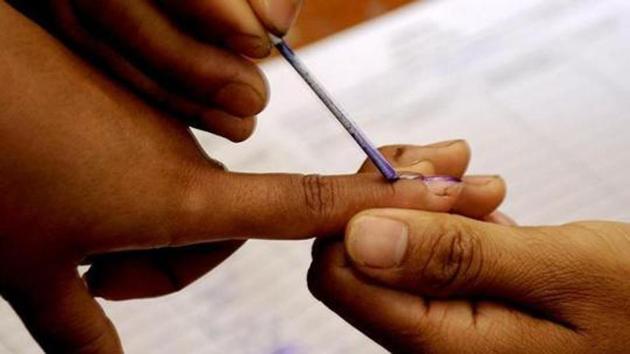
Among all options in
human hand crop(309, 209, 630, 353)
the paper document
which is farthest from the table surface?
human hand crop(309, 209, 630, 353)

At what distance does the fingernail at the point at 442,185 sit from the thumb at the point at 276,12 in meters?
0.15

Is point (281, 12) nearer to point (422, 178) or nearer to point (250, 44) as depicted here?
point (250, 44)

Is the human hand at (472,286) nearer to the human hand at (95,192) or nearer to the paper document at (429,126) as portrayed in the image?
the human hand at (95,192)

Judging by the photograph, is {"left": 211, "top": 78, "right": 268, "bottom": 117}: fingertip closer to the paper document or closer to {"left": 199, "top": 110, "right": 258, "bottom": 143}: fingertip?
{"left": 199, "top": 110, "right": 258, "bottom": 143}: fingertip

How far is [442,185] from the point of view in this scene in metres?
0.54

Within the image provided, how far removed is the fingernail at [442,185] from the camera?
53 cm

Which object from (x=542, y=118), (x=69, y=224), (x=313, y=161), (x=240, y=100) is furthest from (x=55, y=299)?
(x=542, y=118)

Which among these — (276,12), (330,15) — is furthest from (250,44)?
(330,15)

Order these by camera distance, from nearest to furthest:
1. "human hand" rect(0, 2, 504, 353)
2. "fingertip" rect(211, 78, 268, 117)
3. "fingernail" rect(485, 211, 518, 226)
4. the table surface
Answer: "human hand" rect(0, 2, 504, 353) → "fingertip" rect(211, 78, 268, 117) → "fingernail" rect(485, 211, 518, 226) → the table surface

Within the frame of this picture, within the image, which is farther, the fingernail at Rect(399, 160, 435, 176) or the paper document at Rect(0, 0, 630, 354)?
the paper document at Rect(0, 0, 630, 354)

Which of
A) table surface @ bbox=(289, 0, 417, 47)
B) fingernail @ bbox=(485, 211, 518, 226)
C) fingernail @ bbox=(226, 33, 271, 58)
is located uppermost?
fingernail @ bbox=(226, 33, 271, 58)

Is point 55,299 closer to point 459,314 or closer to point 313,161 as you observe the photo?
point 459,314

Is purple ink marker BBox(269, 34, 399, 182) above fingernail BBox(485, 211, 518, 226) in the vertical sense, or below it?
above

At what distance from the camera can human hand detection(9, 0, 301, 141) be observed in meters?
0.51
